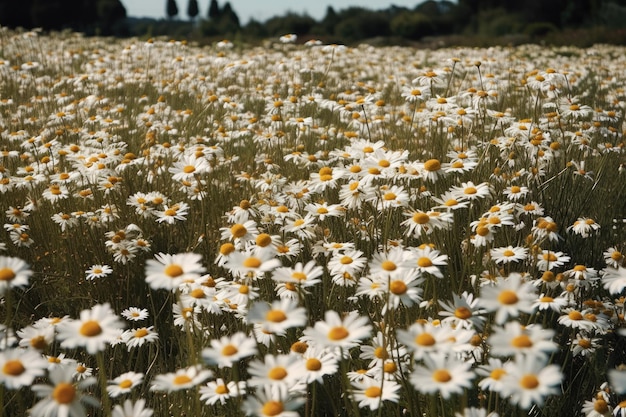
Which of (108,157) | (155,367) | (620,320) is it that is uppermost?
(108,157)

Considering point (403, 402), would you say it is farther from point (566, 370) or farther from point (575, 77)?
point (575, 77)

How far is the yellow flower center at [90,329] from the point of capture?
1341 millimetres

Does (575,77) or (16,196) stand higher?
(575,77)

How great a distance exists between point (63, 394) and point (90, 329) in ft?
0.62

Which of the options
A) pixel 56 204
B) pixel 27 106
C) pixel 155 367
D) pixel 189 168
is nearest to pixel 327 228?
pixel 189 168

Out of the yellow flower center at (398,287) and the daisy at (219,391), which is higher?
the yellow flower center at (398,287)

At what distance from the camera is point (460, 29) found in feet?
130

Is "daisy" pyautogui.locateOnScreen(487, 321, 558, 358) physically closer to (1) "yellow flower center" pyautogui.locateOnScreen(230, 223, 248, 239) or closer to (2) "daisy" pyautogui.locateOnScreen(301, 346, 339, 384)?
(2) "daisy" pyautogui.locateOnScreen(301, 346, 339, 384)

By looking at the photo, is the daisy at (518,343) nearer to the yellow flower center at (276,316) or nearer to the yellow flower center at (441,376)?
the yellow flower center at (441,376)

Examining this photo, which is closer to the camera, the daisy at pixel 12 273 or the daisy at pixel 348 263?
the daisy at pixel 12 273

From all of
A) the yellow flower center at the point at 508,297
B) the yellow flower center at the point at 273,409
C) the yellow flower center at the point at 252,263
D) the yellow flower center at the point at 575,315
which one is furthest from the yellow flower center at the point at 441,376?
the yellow flower center at the point at 575,315

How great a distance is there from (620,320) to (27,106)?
5.94 meters

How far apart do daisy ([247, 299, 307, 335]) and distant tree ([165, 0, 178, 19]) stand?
247 feet

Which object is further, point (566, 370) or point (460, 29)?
point (460, 29)
